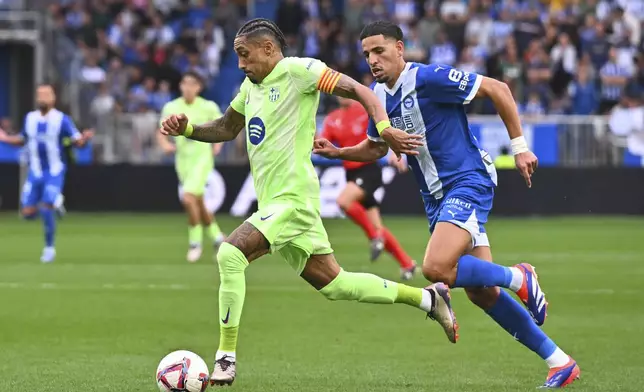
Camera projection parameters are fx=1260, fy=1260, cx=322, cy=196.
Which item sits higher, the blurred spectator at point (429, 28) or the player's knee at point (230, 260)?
the blurred spectator at point (429, 28)

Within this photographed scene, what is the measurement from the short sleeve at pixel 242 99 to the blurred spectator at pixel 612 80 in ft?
63.0

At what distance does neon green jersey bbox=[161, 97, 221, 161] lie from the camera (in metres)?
17.3

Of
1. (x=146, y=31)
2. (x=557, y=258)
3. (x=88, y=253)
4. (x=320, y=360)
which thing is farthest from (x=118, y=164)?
(x=320, y=360)

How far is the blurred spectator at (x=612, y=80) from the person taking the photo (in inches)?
1051

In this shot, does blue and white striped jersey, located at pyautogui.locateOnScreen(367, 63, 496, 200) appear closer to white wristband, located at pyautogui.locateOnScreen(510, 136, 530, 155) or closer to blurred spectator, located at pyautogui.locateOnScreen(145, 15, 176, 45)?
white wristband, located at pyautogui.locateOnScreen(510, 136, 530, 155)

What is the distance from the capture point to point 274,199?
8.10 m

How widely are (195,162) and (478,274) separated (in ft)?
33.6

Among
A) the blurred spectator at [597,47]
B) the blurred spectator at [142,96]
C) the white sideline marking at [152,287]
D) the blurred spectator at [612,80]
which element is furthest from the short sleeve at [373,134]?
the blurred spectator at [597,47]

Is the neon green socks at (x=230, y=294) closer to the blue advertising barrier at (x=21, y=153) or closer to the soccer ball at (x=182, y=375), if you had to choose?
the soccer ball at (x=182, y=375)

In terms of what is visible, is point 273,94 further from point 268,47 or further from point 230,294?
point 230,294

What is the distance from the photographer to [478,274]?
7633 mm

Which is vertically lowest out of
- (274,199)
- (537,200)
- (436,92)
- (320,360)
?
(537,200)

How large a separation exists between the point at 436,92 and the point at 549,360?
1.84 metres

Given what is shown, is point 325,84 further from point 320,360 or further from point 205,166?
point 205,166
